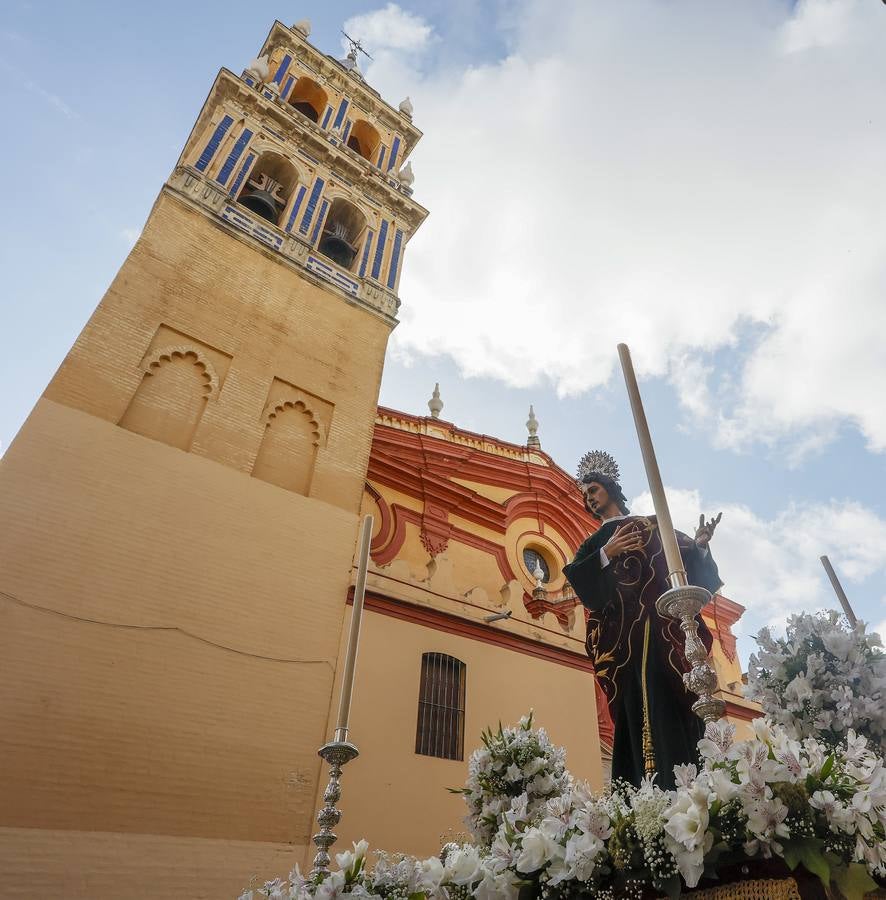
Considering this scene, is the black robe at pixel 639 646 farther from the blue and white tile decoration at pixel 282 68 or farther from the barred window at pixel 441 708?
the blue and white tile decoration at pixel 282 68

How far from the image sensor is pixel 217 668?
685 centimetres

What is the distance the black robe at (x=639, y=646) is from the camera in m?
3.01

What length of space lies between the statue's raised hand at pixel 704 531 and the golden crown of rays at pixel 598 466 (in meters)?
1.13

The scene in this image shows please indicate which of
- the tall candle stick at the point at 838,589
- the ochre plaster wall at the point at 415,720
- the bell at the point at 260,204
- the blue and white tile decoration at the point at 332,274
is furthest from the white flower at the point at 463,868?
the bell at the point at 260,204

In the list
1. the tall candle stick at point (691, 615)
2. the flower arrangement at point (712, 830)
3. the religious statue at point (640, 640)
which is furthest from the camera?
the religious statue at point (640, 640)

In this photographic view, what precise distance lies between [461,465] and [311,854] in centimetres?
707

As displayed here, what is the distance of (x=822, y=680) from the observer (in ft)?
9.30

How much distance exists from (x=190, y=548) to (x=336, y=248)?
7.22 m

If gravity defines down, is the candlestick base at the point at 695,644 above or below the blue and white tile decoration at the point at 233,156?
below

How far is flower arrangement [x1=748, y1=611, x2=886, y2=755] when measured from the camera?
2.70 meters

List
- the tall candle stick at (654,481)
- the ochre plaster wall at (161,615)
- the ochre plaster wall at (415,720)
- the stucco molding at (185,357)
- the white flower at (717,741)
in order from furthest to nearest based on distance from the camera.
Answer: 1. the stucco molding at (185,357)
2. the ochre plaster wall at (415,720)
3. the ochre plaster wall at (161,615)
4. the tall candle stick at (654,481)
5. the white flower at (717,741)

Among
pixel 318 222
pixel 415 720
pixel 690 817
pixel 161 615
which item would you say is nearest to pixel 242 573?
pixel 161 615

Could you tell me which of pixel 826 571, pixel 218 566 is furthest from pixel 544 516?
pixel 826 571

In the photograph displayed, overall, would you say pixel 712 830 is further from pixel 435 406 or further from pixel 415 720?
pixel 435 406
